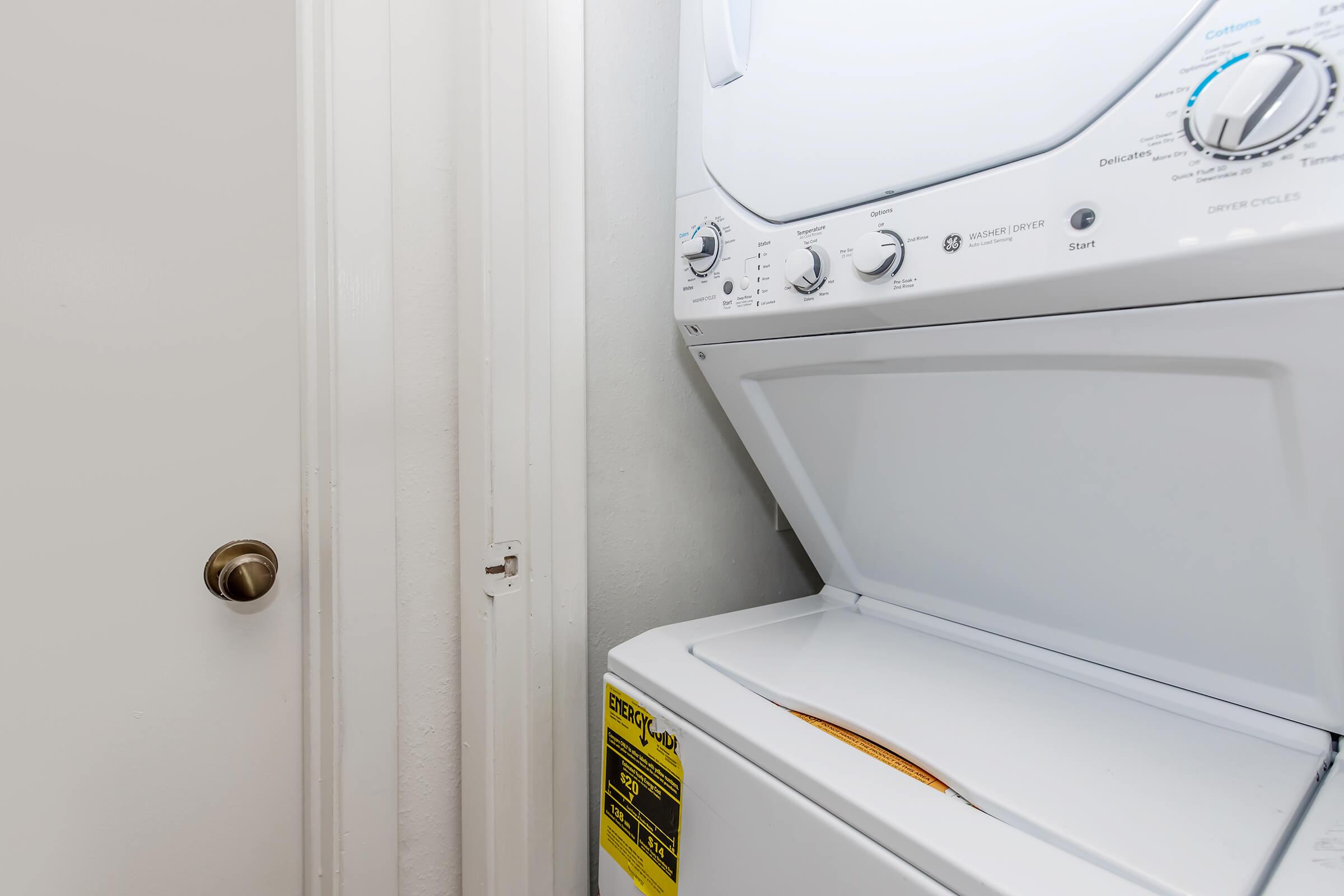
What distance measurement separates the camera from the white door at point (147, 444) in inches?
27.8

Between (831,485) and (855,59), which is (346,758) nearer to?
(831,485)

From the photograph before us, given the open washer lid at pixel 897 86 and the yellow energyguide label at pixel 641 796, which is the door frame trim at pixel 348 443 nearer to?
the yellow energyguide label at pixel 641 796

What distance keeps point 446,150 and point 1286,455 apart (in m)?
1.03

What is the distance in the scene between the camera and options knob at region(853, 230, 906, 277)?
0.63 m

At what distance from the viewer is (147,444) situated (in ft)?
2.55

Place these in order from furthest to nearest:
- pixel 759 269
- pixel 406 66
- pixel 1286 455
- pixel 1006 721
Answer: pixel 406 66 → pixel 759 269 → pixel 1006 721 → pixel 1286 455

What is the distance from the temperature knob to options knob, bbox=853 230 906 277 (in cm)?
23

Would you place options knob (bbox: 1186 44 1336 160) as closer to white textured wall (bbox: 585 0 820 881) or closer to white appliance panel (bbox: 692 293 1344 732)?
white appliance panel (bbox: 692 293 1344 732)

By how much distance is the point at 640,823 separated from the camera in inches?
28.0

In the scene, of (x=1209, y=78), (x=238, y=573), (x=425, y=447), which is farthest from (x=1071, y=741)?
(x=238, y=573)

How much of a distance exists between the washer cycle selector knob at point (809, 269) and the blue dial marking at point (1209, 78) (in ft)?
1.05

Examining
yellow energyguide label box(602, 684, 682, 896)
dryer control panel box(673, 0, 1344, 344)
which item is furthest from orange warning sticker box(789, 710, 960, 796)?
dryer control panel box(673, 0, 1344, 344)

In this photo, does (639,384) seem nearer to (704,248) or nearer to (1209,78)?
(704,248)

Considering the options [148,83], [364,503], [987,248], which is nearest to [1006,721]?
[987,248]
